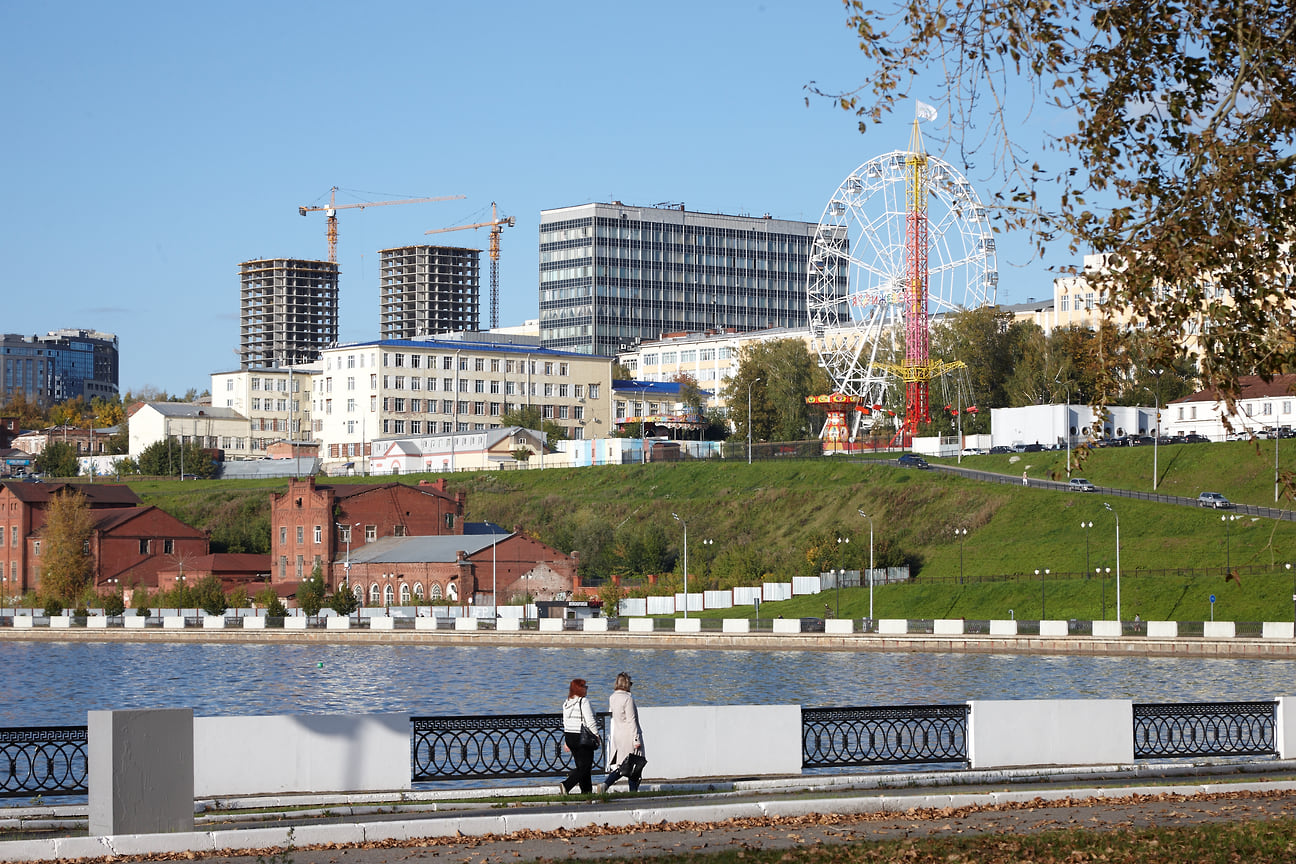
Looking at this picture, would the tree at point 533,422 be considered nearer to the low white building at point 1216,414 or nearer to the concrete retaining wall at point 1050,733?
the low white building at point 1216,414

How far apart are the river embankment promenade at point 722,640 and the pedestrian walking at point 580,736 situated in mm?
57517

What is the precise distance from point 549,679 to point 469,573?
37.4m

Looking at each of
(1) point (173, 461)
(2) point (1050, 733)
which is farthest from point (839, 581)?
(1) point (173, 461)

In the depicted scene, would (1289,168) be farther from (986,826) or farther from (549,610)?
(549,610)

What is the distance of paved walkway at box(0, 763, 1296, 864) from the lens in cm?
1772

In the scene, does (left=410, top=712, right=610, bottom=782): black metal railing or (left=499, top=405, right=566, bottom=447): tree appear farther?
(left=499, top=405, right=566, bottom=447): tree

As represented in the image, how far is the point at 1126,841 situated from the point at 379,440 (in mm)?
153287

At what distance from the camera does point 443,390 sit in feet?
581

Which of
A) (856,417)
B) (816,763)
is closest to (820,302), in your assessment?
(856,417)

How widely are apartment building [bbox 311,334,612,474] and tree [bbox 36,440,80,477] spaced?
28260 millimetres

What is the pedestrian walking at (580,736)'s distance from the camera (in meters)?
22.0

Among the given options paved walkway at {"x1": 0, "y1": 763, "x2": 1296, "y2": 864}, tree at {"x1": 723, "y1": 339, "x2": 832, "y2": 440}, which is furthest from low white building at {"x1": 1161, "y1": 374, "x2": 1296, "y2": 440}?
paved walkway at {"x1": 0, "y1": 763, "x2": 1296, "y2": 864}

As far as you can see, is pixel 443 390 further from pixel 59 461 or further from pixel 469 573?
pixel 469 573

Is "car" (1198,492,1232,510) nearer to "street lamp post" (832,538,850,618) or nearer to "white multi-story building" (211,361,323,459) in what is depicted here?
"street lamp post" (832,538,850,618)
